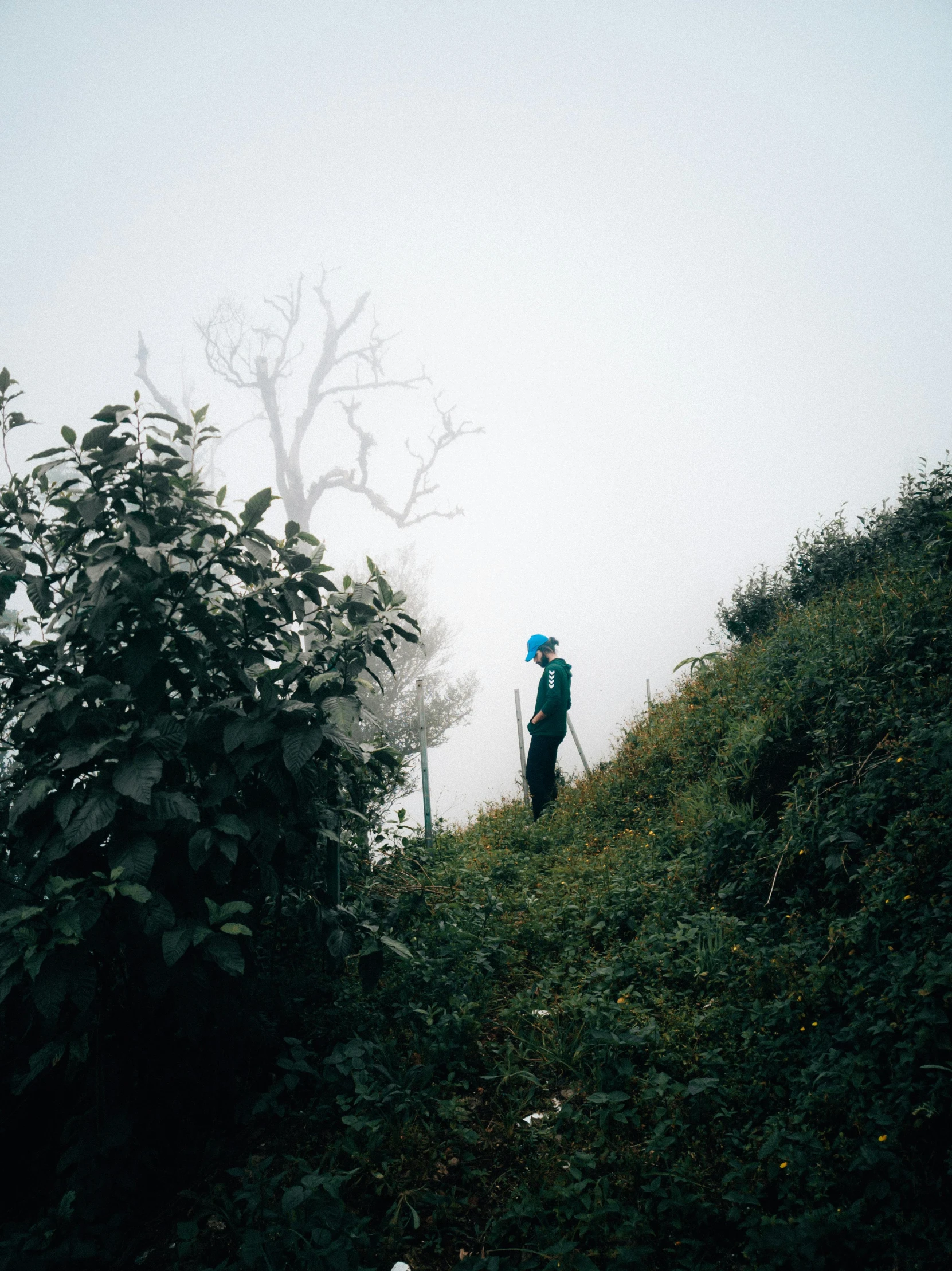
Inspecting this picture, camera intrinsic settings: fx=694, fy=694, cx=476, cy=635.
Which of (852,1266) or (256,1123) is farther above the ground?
(256,1123)

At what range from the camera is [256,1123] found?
2850 mm

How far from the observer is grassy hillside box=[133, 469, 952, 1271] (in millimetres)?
2227

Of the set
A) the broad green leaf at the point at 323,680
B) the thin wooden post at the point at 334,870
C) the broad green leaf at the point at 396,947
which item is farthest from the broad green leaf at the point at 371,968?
the broad green leaf at the point at 323,680

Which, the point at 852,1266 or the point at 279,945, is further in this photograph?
the point at 279,945

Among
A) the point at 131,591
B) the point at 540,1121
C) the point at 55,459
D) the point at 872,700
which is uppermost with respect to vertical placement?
the point at 55,459

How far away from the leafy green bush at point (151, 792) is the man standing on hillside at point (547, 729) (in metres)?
4.63

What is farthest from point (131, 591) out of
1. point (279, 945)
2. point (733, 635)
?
point (733, 635)

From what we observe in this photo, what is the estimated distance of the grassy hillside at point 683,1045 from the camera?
223 cm

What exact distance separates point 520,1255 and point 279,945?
1.70 m

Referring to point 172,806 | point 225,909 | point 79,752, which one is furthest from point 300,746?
point 79,752

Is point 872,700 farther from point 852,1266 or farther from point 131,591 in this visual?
point 131,591

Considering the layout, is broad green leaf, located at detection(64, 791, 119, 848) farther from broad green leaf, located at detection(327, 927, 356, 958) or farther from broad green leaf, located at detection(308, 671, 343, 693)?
broad green leaf, located at detection(327, 927, 356, 958)

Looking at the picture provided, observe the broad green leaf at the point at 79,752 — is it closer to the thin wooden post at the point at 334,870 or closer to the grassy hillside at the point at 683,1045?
the thin wooden post at the point at 334,870

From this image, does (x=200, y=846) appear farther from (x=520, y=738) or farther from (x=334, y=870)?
(x=520, y=738)
